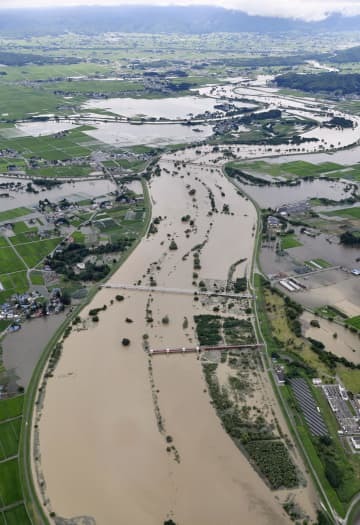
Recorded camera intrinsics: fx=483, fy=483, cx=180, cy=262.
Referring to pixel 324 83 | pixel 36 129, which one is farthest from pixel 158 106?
pixel 324 83

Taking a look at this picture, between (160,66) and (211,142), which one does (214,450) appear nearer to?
(211,142)

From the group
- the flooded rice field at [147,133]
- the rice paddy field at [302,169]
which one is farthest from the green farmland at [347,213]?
the flooded rice field at [147,133]

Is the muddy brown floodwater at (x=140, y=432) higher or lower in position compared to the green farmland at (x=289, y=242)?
lower

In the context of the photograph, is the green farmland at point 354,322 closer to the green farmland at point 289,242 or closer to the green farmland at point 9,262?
the green farmland at point 289,242

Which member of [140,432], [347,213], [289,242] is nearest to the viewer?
[140,432]

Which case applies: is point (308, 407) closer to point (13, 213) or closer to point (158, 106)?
point (13, 213)

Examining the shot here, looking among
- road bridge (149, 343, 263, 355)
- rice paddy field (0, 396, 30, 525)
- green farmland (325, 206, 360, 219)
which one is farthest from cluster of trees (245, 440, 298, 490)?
green farmland (325, 206, 360, 219)
